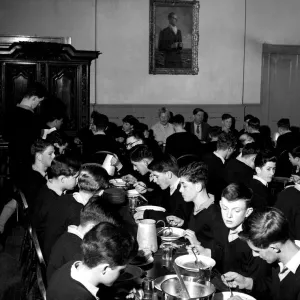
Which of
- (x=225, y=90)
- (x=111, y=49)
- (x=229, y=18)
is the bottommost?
(x=225, y=90)

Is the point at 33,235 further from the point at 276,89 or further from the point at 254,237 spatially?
the point at 276,89

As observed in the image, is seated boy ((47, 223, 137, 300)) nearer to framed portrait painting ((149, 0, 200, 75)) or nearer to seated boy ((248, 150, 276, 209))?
seated boy ((248, 150, 276, 209))

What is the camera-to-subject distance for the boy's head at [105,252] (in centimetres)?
195

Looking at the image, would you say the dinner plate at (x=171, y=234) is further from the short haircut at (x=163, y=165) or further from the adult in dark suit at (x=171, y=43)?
the adult in dark suit at (x=171, y=43)

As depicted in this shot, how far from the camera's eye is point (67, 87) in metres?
8.71

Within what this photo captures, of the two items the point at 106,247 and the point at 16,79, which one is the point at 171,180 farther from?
the point at 16,79

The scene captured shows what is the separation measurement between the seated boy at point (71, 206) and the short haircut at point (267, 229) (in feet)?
4.26

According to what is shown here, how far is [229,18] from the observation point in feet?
34.2

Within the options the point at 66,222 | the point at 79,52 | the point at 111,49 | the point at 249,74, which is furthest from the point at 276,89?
the point at 66,222

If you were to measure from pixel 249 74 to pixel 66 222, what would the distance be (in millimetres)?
8444

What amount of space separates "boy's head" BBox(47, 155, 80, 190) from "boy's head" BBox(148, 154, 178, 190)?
710 mm

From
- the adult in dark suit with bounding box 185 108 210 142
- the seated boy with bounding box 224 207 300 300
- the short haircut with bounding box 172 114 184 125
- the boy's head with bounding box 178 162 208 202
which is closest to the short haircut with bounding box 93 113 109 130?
the short haircut with bounding box 172 114 184 125

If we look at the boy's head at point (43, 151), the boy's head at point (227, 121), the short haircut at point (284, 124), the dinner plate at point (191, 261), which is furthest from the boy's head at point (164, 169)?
the boy's head at point (227, 121)

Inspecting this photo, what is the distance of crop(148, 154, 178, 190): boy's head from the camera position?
396 centimetres
